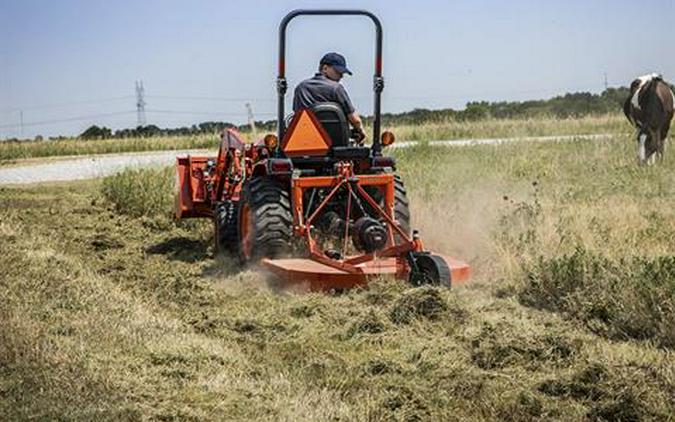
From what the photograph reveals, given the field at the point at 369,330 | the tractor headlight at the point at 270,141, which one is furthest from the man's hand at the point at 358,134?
the field at the point at 369,330

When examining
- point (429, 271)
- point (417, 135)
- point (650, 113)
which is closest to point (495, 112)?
point (417, 135)

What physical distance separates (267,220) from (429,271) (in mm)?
1561

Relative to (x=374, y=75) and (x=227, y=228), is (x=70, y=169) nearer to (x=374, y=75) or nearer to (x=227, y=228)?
(x=227, y=228)

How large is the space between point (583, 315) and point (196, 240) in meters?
5.95

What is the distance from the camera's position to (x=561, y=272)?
24.4 feet

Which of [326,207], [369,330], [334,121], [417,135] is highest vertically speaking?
[334,121]

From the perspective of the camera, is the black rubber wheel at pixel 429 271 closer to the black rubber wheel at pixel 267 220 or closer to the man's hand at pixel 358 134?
the black rubber wheel at pixel 267 220

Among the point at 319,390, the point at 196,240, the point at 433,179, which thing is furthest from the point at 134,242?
the point at 319,390

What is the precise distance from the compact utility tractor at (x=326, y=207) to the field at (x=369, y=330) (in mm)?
237

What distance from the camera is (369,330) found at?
21.6ft

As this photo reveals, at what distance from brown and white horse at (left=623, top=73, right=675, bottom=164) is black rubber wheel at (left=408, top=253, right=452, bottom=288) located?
10729 millimetres

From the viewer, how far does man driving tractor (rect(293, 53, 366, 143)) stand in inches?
360

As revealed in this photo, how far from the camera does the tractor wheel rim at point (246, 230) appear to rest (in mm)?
8844

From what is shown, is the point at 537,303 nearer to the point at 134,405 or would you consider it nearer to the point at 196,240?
the point at 134,405
